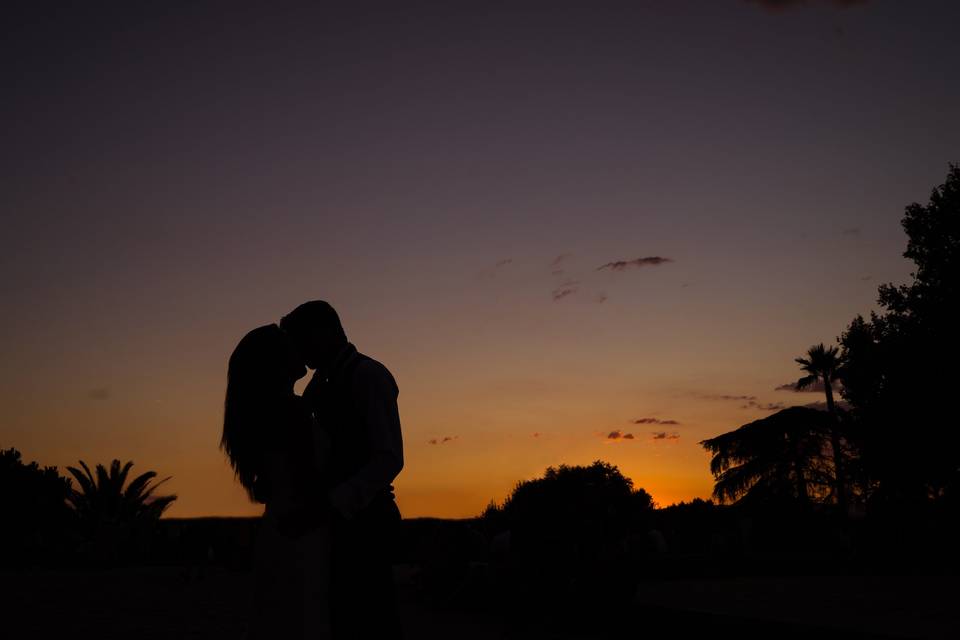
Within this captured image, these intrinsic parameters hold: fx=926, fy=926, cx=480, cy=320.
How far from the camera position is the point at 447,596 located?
17.4 m

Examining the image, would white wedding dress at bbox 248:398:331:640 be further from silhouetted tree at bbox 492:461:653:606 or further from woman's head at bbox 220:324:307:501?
silhouetted tree at bbox 492:461:653:606

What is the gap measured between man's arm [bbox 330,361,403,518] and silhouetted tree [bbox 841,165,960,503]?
27.2m

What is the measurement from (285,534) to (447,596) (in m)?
14.7

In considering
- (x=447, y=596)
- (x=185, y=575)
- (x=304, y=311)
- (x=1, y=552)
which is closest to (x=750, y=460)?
(x=185, y=575)

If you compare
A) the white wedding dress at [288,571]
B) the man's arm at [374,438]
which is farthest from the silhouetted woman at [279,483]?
the man's arm at [374,438]

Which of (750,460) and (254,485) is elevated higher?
(750,460)

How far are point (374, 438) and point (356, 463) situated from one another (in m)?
0.18

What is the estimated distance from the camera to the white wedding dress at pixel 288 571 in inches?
133

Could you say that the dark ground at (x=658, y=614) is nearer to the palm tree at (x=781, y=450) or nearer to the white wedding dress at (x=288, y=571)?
the white wedding dress at (x=288, y=571)

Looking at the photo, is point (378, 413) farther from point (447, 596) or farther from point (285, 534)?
point (447, 596)

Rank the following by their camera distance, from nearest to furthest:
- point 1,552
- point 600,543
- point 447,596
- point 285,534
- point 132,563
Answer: point 285,534
point 600,543
point 447,596
point 1,552
point 132,563

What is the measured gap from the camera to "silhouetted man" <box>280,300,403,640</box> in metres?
3.50

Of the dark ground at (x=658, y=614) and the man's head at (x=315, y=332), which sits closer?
the man's head at (x=315, y=332)

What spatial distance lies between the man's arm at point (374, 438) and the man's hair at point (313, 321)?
0.23m
